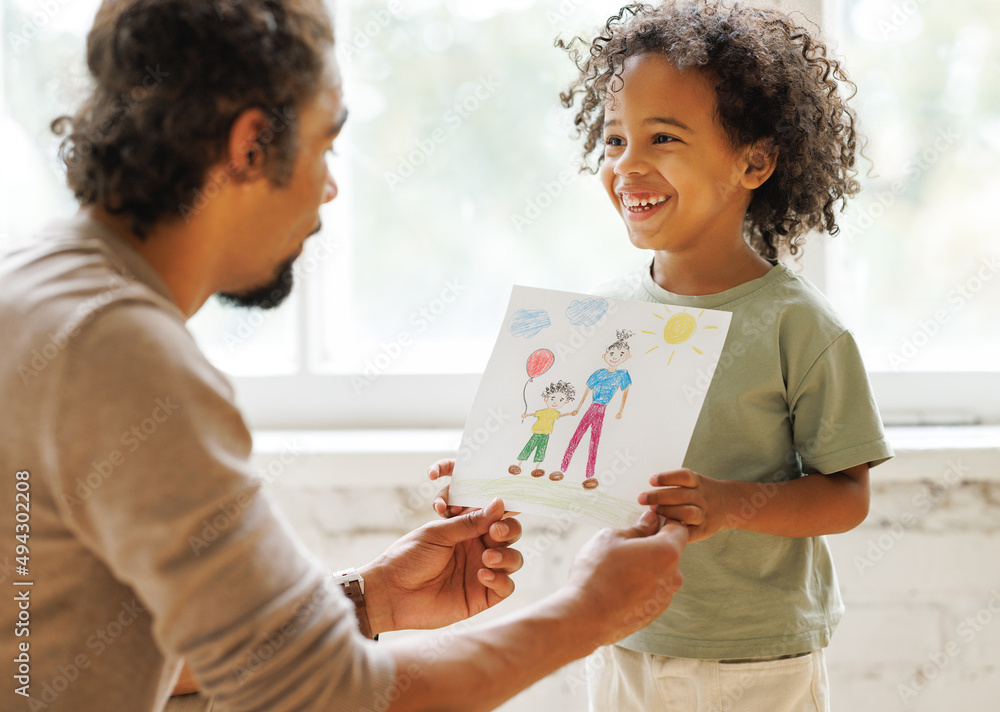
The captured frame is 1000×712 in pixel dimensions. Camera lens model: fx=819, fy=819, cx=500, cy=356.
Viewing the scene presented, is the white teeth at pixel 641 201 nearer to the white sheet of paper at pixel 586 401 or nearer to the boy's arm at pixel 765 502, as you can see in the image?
the white sheet of paper at pixel 586 401

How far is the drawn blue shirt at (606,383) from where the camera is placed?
105cm

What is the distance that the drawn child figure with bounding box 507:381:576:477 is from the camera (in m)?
1.05

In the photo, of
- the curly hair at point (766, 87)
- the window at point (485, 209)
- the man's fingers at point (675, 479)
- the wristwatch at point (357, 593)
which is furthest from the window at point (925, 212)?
the wristwatch at point (357, 593)

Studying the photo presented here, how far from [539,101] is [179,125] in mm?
1137

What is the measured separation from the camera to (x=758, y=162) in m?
1.23

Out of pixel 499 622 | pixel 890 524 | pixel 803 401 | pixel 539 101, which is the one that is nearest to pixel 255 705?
pixel 499 622

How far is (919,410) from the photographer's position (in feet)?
5.59

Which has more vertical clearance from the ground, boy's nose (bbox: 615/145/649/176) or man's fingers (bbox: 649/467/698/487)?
boy's nose (bbox: 615/145/649/176)

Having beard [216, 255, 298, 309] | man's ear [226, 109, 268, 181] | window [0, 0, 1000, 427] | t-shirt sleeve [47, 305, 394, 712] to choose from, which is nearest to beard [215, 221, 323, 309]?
beard [216, 255, 298, 309]

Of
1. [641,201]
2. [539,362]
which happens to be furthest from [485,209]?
[539,362]

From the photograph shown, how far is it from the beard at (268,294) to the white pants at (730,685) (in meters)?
0.70

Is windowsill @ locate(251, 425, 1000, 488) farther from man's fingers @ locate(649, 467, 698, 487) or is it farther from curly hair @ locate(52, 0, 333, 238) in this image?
curly hair @ locate(52, 0, 333, 238)

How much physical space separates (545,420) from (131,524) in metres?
0.55

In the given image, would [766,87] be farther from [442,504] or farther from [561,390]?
[442,504]
